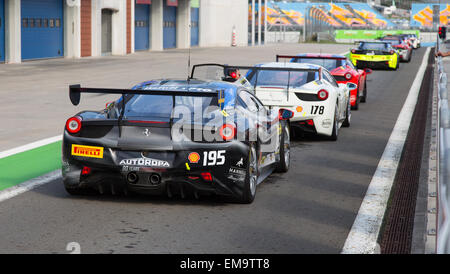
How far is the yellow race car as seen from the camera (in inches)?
1314

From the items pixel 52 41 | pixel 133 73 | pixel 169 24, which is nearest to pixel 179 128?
pixel 133 73

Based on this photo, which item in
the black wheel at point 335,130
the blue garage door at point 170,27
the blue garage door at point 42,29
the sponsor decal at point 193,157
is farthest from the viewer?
the blue garage door at point 170,27

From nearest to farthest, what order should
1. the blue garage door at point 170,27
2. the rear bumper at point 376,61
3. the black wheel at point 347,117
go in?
the black wheel at point 347,117 → the rear bumper at point 376,61 → the blue garage door at point 170,27

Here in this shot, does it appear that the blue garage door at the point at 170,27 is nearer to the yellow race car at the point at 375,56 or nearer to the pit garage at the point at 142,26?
the pit garage at the point at 142,26

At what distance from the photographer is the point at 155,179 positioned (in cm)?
745

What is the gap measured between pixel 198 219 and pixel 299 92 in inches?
214

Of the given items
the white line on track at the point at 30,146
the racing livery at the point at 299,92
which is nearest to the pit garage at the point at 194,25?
the racing livery at the point at 299,92

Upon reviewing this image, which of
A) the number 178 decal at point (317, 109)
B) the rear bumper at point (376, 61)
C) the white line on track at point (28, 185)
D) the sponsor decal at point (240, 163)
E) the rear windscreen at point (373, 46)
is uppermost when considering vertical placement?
the rear windscreen at point (373, 46)

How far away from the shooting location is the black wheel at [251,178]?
775 centimetres

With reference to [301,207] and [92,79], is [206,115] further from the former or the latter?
[92,79]

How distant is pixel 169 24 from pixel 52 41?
18.4 m

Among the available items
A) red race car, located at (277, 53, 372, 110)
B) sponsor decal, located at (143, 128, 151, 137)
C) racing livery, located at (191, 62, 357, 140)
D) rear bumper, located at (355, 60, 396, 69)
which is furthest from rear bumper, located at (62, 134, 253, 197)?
rear bumper, located at (355, 60, 396, 69)

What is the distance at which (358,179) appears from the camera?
962 cm

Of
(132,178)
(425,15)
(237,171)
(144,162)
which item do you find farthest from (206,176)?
(425,15)
